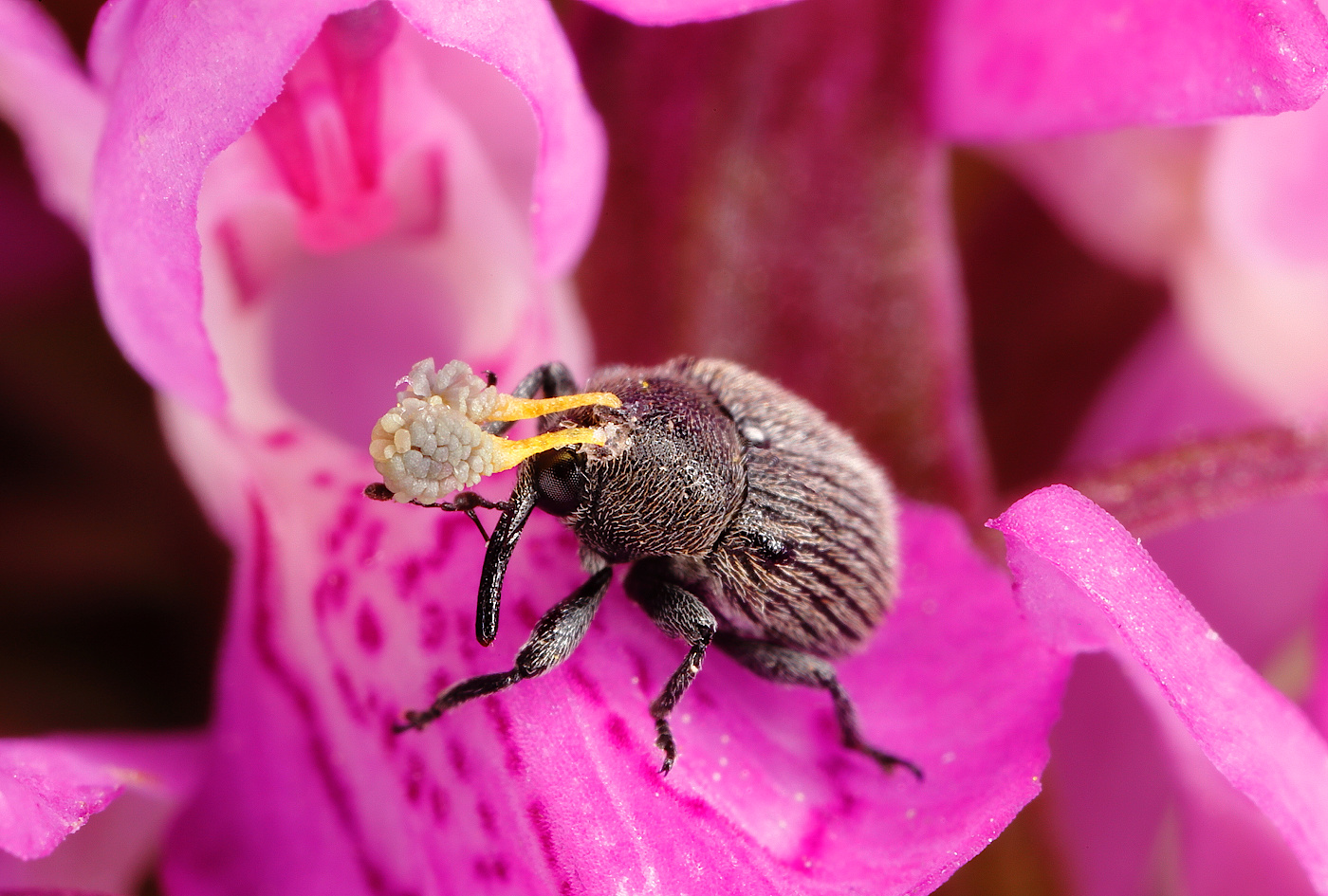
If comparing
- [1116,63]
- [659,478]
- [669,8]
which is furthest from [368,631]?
[1116,63]

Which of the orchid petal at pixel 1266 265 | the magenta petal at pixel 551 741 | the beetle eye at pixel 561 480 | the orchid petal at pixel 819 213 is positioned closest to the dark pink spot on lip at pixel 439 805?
the magenta petal at pixel 551 741

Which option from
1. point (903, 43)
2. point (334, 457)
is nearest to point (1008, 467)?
point (903, 43)

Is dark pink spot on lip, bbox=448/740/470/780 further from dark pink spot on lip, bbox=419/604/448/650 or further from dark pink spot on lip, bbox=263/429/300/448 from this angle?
dark pink spot on lip, bbox=263/429/300/448

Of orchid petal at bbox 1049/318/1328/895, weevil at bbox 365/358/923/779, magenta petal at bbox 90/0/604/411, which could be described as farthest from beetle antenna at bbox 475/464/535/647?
orchid petal at bbox 1049/318/1328/895

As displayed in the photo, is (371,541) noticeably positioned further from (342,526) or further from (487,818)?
(487,818)

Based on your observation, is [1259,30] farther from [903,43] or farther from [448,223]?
[448,223]

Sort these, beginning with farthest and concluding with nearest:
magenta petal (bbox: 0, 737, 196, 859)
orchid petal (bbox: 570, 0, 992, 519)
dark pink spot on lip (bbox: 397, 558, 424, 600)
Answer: orchid petal (bbox: 570, 0, 992, 519), dark pink spot on lip (bbox: 397, 558, 424, 600), magenta petal (bbox: 0, 737, 196, 859)
